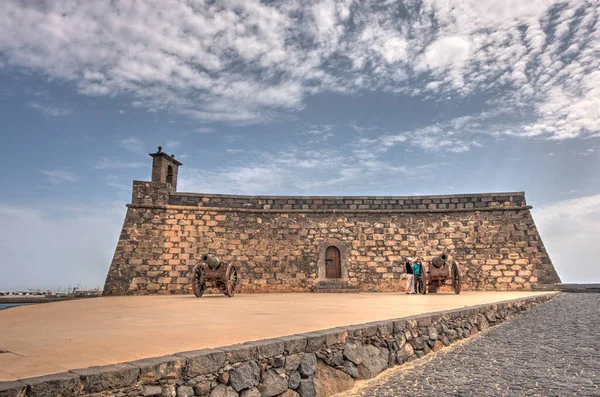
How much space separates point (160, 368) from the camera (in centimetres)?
238

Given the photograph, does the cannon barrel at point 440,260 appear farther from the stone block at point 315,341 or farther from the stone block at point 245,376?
the stone block at point 245,376

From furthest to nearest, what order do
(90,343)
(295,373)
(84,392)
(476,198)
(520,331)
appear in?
(476,198)
(520,331)
(295,373)
(90,343)
(84,392)

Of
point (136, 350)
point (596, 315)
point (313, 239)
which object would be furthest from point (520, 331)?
point (313, 239)

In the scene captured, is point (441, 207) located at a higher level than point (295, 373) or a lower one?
higher

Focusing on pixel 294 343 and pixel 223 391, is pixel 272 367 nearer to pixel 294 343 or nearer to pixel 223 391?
pixel 294 343

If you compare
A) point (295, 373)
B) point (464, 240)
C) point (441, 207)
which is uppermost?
point (441, 207)

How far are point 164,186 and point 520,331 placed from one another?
11.7 m

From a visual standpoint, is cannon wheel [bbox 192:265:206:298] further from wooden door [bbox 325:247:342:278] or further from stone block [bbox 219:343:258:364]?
stone block [bbox 219:343:258:364]

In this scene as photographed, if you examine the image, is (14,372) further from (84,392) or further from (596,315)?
(596,315)

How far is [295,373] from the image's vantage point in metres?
3.32

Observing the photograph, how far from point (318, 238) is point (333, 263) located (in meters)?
1.09

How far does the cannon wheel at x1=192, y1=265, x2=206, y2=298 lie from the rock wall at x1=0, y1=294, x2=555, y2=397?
663 centimetres

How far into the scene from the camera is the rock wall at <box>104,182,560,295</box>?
13248 millimetres

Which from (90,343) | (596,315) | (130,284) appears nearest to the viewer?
(90,343)
